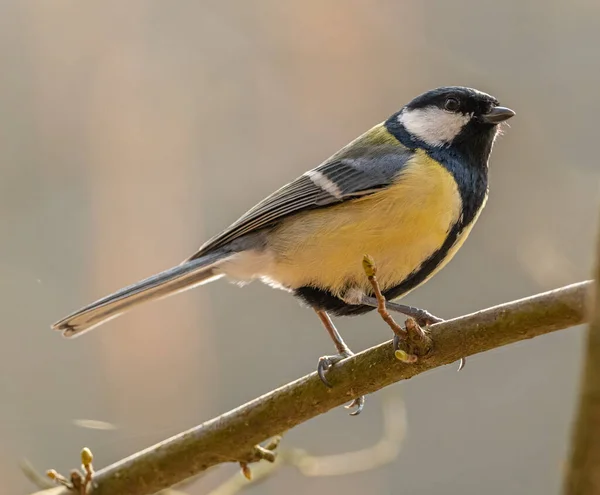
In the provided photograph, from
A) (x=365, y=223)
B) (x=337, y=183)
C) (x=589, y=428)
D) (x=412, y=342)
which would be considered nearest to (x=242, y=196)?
(x=337, y=183)

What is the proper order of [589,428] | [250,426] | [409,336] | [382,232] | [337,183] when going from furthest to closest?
[337,183] → [382,232] → [250,426] → [409,336] → [589,428]

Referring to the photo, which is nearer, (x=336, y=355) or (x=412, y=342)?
(x=412, y=342)

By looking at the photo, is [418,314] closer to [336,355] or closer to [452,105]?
[336,355]

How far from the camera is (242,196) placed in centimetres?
213

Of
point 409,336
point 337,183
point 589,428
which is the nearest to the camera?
point 589,428

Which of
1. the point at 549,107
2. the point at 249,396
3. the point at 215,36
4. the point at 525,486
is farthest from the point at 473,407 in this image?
the point at 215,36

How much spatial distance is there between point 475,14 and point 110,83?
3.59 feet

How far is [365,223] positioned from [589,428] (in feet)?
2.65

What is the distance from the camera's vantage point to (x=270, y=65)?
2.25m

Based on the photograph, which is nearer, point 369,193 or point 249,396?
point 369,193

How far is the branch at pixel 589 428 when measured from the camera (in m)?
0.38

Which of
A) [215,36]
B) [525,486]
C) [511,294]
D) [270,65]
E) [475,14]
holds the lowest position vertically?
[525,486]

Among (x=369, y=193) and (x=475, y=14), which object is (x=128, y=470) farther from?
(x=475, y=14)

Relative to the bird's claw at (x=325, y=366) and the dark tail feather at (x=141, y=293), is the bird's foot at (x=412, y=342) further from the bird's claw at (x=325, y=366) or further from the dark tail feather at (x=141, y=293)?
the dark tail feather at (x=141, y=293)
